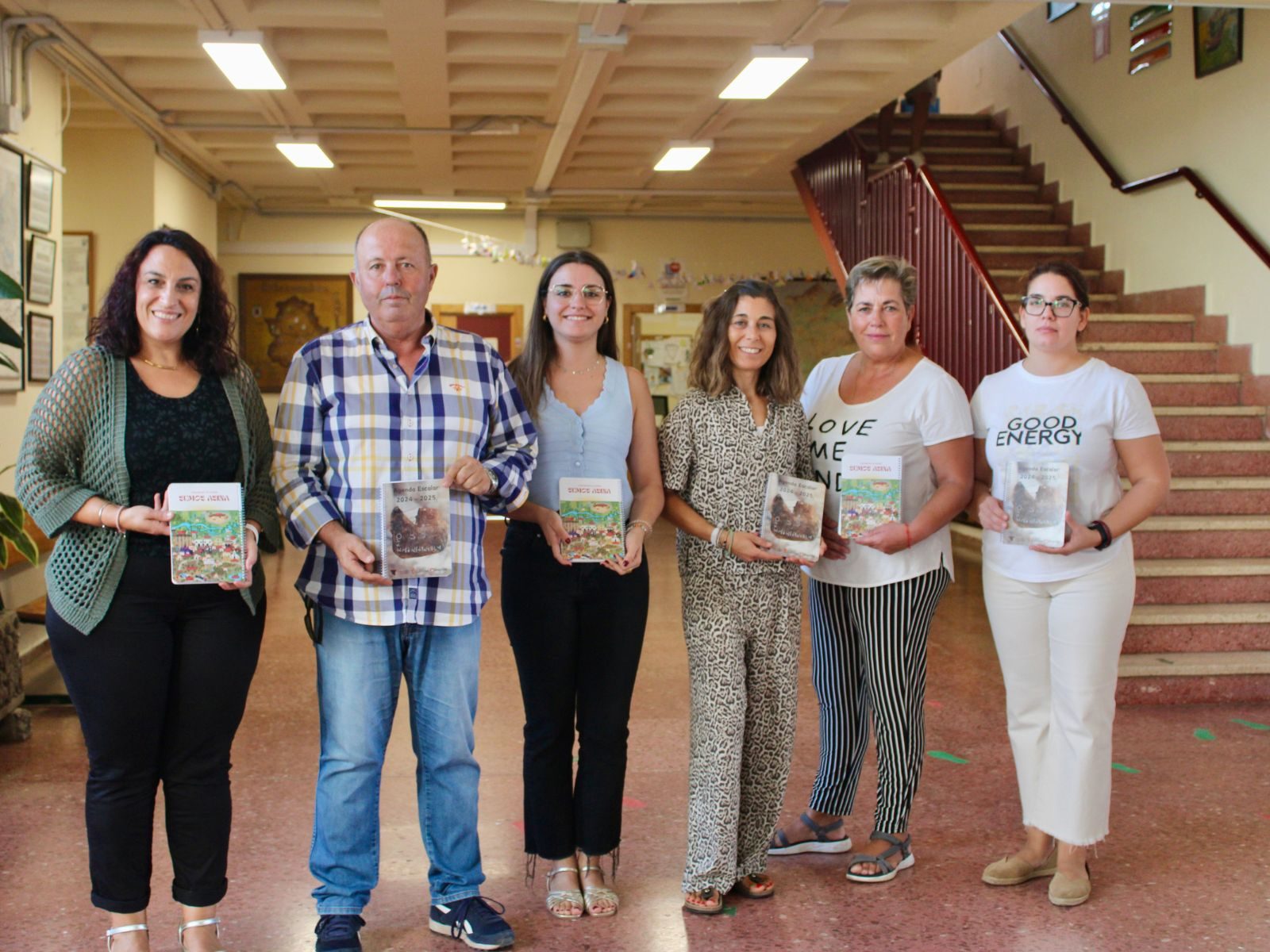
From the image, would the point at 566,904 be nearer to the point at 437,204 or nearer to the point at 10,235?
the point at 10,235

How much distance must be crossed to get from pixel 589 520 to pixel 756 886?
1.07 meters

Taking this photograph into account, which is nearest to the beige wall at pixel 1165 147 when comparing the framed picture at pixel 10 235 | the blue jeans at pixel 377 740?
the blue jeans at pixel 377 740

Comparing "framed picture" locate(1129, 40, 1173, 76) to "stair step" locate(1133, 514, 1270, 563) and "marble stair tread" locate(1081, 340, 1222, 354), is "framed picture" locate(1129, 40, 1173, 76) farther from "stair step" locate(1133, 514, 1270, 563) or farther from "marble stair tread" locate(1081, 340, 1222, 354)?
"stair step" locate(1133, 514, 1270, 563)

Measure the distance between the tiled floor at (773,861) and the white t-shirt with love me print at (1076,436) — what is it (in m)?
0.88

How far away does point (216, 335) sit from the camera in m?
2.56

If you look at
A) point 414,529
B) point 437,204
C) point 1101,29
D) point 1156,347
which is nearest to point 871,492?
point 414,529

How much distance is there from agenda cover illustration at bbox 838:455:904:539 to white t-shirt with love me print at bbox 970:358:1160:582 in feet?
0.99

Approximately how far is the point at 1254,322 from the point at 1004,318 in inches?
69.0

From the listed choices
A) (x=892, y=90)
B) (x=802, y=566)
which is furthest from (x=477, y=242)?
(x=802, y=566)

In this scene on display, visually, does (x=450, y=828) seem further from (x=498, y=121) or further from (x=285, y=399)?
(x=498, y=121)

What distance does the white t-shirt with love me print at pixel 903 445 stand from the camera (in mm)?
3064

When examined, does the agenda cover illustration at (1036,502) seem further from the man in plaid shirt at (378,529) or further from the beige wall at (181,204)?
the beige wall at (181,204)

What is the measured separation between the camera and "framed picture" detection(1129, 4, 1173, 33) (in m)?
7.71

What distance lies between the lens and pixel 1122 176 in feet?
27.2
